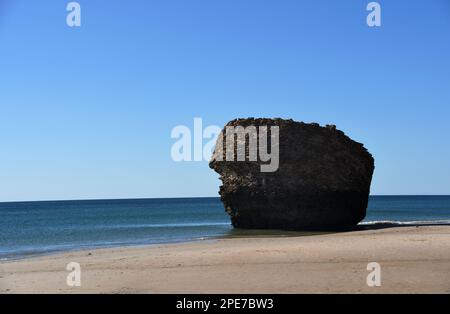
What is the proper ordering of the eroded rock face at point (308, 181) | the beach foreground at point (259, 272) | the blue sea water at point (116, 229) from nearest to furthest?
the beach foreground at point (259, 272) → the blue sea water at point (116, 229) → the eroded rock face at point (308, 181)

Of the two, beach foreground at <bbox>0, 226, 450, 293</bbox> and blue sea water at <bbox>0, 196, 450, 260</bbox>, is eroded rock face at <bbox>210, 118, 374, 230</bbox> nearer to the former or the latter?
blue sea water at <bbox>0, 196, 450, 260</bbox>

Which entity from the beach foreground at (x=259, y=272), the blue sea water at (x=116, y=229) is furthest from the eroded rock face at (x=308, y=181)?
the beach foreground at (x=259, y=272)

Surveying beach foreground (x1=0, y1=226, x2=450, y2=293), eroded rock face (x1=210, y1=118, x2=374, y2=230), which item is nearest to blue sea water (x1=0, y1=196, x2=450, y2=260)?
eroded rock face (x1=210, y1=118, x2=374, y2=230)

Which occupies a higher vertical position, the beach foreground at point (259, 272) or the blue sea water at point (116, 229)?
the beach foreground at point (259, 272)

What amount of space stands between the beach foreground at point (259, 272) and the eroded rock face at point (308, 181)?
14.5 m

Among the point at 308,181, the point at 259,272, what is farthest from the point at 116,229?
the point at 259,272

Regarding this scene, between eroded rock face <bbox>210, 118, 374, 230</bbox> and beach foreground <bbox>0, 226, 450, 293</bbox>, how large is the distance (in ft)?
47.7

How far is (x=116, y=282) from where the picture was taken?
12766 millimetres

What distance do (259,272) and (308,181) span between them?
70.3ft

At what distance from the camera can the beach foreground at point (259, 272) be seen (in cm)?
1125

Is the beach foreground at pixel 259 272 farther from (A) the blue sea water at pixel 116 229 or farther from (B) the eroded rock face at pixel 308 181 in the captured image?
(B) the eroded rock face at pixel 308 181

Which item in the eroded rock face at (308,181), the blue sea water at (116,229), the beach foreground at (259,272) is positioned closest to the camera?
the beach foreground at (259,272)

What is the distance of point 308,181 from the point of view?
3431 cm
